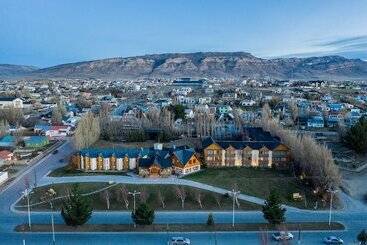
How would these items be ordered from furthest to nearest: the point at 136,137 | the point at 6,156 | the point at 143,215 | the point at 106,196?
the point at 136,137 → the point at 6,156 → the point at 106,196 → the point at 143,215

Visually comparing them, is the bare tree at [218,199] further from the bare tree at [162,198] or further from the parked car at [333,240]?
the parked car at [333,240]

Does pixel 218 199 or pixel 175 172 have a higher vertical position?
pixel 175 172

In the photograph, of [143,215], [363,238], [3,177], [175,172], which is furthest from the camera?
[175,172]

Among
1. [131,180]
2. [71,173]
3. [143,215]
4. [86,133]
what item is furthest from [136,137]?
[143,215]

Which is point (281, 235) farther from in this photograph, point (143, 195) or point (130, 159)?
point (130, 159)

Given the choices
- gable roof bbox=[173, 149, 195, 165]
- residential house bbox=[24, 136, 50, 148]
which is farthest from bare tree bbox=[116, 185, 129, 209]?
residential house bbox=[24, 136, 50, 148]

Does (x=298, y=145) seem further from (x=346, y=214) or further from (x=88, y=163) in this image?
(x=88, y=163)

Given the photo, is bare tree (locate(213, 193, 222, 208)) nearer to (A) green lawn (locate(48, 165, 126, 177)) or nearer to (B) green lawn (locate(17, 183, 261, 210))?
(B) green lawn (locate(17, 183, 261, 210))

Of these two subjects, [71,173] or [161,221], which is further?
[71,173]

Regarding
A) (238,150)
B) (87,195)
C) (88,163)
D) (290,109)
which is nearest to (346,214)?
(238,150)
